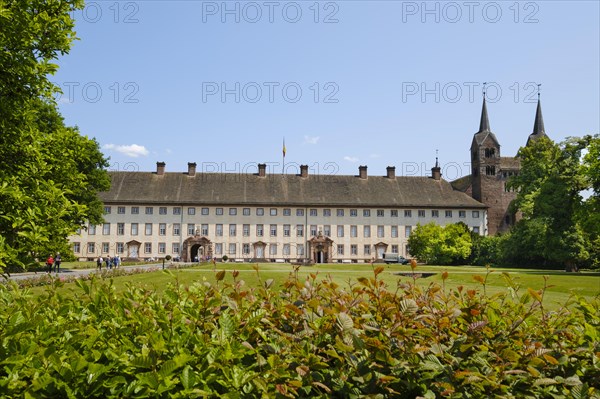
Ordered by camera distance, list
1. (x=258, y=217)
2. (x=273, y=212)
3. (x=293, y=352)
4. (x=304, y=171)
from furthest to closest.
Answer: (x=304, y=171), (x=273, y=212), (x=258, y=217), (x=293, y=352)

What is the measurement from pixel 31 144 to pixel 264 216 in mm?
66554

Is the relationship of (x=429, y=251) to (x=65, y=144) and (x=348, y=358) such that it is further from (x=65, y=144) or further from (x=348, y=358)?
Result: (x=348, y=358)

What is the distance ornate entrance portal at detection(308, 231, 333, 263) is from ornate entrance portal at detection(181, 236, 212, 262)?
15.9 meters

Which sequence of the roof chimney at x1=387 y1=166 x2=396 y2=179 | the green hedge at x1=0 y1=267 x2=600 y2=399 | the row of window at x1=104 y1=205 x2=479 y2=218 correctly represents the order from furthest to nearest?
the roof chimney at x1=387 y1=166 x2=396 y2=179 < the row of window at x1=104 y1=205 x2=479 y2=218 < the green hedge at x1=0 y1=267 x2=600 y2=399

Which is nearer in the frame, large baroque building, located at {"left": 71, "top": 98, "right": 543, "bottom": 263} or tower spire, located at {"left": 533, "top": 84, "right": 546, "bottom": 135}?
large baroque building, located at {"left": 71, "top": 98, "right": 543, "bottom": 263}

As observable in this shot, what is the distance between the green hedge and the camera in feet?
9.11

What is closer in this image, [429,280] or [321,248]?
[429,280]

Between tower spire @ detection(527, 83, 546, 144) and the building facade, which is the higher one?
tower spire @ detection(527, 83, 546, 144)

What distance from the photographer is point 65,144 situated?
31.1 ft

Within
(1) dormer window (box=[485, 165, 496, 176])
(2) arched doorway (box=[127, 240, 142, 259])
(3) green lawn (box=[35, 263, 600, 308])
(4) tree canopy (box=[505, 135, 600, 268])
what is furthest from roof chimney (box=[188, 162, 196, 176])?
(1) dormer window (box=[485, 165, 496, 176])

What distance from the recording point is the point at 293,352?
3.09m

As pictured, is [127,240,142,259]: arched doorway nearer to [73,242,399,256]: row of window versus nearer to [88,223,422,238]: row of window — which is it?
[73,242,399,256]: row of window

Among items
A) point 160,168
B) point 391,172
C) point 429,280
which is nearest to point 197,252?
point 160,168

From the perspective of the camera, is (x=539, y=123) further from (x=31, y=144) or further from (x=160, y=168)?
(x=31, y=144)
